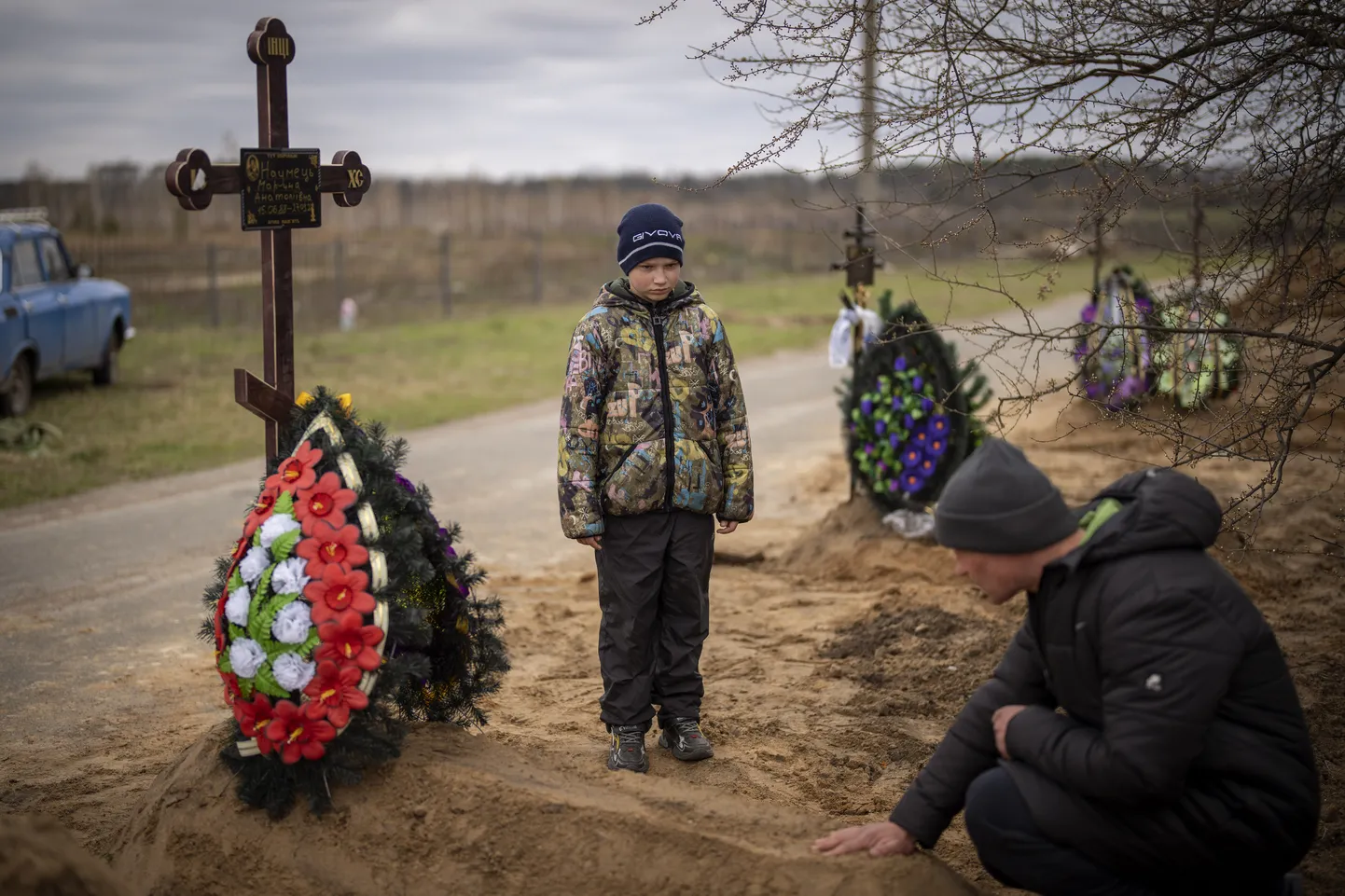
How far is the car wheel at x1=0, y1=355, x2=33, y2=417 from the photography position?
1292 centimetres

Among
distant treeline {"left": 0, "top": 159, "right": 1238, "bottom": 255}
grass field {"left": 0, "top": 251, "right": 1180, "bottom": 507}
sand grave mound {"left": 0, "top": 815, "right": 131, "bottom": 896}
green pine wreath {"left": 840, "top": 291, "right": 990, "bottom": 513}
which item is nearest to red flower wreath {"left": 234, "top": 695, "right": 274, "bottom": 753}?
sand grave mound {"left": 0, "top": 815, "right": 131, "bottom": 896}

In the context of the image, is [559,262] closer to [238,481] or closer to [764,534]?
[238,481]

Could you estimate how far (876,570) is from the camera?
7363 mm

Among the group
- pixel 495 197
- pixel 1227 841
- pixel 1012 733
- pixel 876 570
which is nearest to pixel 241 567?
pixel 1012 733

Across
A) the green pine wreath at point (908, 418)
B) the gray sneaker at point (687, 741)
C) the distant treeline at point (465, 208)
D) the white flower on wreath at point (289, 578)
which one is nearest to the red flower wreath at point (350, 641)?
the white flower on wreath at point (289, 578)

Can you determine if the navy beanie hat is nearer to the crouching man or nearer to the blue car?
the crouching man

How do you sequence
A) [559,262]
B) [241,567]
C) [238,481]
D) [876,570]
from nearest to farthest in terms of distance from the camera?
1. [241,567]
2. [876,570]
3. [238,481]
4. [559,262]

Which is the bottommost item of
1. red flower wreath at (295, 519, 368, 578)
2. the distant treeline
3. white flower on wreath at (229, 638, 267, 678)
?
white flower on wreath at (229, 638, 267, 678)

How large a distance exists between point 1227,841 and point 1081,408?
10.4m

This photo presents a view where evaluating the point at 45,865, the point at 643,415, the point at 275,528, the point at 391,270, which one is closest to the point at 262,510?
the point at 275,528

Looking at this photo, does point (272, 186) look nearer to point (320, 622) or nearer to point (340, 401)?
point (340, 401)

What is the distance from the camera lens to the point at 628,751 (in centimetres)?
438

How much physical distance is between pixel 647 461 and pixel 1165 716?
6.66ft

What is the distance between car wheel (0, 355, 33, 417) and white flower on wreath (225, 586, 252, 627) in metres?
10.8
